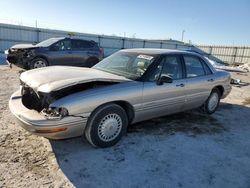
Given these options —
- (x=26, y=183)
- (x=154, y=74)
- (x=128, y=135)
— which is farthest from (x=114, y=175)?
(x=154, y=74)

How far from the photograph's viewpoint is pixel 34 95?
13.1 ft

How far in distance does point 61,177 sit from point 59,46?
866 cm

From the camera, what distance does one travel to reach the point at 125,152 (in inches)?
158

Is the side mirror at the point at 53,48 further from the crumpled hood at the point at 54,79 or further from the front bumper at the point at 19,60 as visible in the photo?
the crumpled hood at the point at 54,79

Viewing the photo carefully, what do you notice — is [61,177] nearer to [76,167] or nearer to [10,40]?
[76,167]

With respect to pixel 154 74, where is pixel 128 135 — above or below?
below

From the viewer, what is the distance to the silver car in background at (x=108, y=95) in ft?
11.7

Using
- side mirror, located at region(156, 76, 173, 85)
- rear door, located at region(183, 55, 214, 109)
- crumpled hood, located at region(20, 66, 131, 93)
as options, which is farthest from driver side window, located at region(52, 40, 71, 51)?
side mirror, located at region(156, 76, 173, 85)

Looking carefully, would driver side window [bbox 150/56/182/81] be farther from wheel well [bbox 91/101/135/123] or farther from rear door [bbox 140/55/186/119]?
wheel well [bbox 91/101/135/123]

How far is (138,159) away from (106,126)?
706 millimetres

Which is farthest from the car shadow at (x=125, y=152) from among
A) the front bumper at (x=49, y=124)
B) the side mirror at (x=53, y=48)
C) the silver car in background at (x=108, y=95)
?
the side mirror at (x=53, y=48)

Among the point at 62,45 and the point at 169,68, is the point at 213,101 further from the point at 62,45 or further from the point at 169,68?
the point at 62,45

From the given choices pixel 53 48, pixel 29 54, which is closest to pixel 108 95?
pixel 29 54

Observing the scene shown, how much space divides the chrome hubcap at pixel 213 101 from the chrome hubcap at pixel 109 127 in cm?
300
